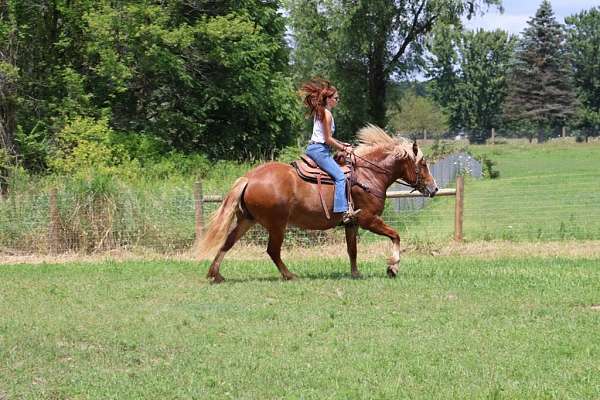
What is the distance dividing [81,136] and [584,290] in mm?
15924

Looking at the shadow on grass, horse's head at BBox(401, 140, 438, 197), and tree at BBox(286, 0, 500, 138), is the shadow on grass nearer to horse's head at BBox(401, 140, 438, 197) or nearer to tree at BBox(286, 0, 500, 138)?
horse's head at BBox(401, 140, 438, 197)

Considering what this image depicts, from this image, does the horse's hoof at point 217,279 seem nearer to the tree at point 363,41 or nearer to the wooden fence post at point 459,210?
the wooden fence post at point 459,210

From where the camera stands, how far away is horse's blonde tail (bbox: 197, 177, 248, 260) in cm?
1174

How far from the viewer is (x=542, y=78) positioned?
9112cm

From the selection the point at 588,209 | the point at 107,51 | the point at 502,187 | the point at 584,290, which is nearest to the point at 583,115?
the point at 502,187

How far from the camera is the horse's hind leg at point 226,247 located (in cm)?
1191

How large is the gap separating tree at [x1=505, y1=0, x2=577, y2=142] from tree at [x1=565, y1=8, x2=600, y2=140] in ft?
6.73

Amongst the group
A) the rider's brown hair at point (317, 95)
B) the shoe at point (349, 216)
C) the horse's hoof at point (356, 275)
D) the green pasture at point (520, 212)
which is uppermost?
the rider's brown hair at point (317, 95)

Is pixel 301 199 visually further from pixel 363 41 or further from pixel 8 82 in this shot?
pixel 363 41

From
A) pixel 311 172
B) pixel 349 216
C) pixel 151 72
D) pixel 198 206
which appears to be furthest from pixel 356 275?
pixel 151 72

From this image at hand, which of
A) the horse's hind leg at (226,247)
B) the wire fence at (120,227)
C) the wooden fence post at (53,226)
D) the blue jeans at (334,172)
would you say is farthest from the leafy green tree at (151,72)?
the blue jeans at (334,172)

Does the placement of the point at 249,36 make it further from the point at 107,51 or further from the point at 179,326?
the point at 179,326

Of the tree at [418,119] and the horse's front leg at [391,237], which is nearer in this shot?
the horse's front leg at [391,237]

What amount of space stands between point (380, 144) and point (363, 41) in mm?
29666
